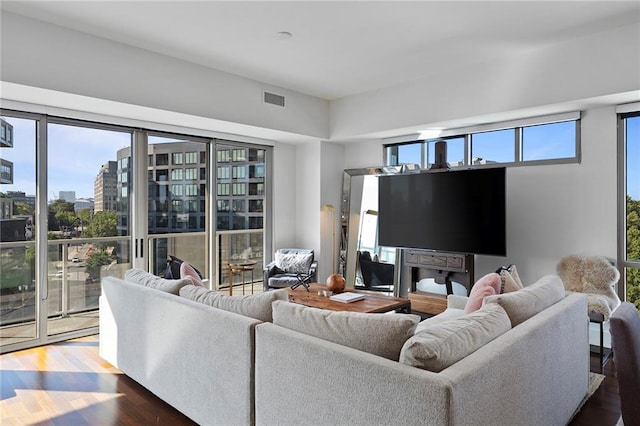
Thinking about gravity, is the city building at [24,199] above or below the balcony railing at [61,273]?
above

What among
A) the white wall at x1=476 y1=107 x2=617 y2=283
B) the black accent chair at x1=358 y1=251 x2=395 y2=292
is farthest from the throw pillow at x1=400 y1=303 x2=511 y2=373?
the black accent chair at x1=358 y1=251 x2=395 y2=292

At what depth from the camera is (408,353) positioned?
5.11ft

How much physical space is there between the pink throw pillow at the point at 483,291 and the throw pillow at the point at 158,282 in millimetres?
1876

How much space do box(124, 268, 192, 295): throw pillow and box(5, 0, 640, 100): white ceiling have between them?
6.69 ft

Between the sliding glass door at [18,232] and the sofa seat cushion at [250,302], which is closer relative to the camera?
the sofa seat cushion at [250,302]

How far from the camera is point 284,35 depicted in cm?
363

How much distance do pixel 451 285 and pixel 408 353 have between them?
356 centimetres

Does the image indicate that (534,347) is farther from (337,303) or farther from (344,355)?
(337,303)

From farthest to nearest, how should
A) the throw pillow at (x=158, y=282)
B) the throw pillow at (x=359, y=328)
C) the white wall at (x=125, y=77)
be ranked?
1. the white wall at (x=125, y=77)
2. the throw pillow at (x=158, y=282)
3. the throw pillow at (x=359, y=328)

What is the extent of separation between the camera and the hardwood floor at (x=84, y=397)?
8.34ft

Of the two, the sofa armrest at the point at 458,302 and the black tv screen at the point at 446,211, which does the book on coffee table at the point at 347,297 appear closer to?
the sofa armrest at the point at 458,302

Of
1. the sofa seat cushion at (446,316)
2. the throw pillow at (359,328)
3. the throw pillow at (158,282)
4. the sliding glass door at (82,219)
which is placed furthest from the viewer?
the sliding glass door at (82,219)

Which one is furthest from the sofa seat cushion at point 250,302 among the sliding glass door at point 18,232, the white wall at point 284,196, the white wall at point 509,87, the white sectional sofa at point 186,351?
the white wall at point 284,196

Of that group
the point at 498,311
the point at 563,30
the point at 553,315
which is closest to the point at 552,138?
the point at 563,30
